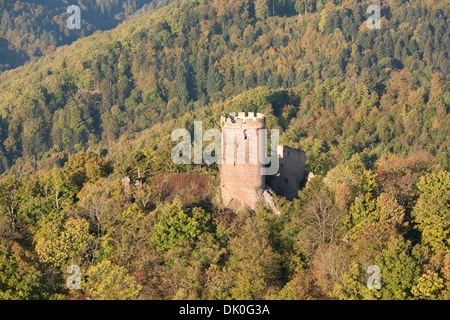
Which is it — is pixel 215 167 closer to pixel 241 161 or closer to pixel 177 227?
pixel 241 161

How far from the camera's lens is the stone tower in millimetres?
35281

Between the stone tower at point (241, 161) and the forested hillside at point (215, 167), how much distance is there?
1077 mm

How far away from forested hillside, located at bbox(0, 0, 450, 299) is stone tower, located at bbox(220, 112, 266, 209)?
3.54 feet

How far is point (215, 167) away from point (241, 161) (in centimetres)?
902

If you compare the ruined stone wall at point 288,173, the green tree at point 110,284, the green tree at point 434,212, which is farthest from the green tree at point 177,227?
the green tree at point 434,212

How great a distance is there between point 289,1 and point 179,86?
150 feet

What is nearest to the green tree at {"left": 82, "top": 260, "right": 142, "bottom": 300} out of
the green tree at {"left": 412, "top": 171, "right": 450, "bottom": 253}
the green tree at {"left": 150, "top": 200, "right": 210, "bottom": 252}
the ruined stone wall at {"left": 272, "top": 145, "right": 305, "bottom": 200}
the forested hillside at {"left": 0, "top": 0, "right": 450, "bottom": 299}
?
the forested hillside at {"left": 0, "top": 0, "right": 450, "bottom": 299}

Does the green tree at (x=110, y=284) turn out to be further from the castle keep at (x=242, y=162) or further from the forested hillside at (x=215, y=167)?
the castle keep at (x=242, y=162)

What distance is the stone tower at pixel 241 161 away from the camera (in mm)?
35281

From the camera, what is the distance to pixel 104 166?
47906 millimetres

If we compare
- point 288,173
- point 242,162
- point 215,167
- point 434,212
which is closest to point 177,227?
point 242,162

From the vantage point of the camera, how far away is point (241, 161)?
1409 inches

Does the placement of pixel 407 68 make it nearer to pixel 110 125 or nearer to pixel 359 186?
pixel 110 125

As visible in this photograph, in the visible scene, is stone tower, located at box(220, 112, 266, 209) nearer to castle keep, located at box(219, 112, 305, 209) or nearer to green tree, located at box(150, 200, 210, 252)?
castle keep, located at box(219, 112, 305, 209)
